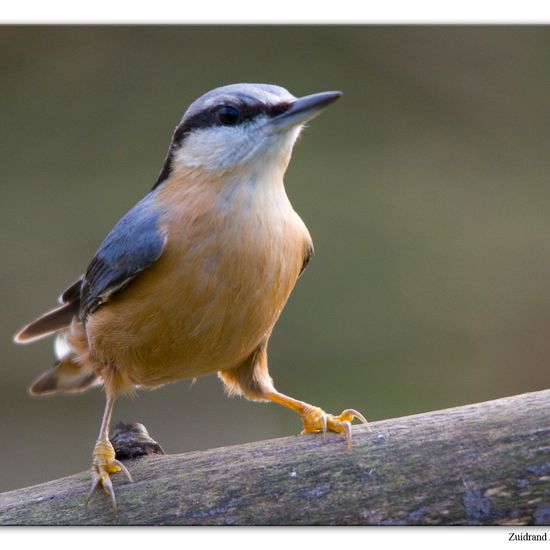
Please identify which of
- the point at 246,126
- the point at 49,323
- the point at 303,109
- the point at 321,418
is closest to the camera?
the point at 303,109

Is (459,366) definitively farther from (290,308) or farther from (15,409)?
(15,409)

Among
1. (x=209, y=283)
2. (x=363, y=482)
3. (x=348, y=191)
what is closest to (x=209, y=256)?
(x=209, y=283)

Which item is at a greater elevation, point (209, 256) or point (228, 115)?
point (228, 115)

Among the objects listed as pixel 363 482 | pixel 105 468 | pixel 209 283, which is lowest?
pixel 363 482

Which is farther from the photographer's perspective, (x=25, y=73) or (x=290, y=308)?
(x=290, y=308)

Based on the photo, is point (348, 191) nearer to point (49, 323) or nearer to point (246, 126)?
point (246, 126)

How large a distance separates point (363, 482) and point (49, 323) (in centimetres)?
145

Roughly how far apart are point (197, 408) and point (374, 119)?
1646mm

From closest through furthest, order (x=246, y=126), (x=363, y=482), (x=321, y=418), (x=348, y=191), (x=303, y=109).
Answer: (x=363, y=482)
(x=303, y=109)
(x=246, y=126)
(x=321, y=418)
(x=348, y=191)

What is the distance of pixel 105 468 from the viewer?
2.49m

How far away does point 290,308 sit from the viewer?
3926 mm

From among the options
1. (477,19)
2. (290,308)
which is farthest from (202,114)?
(290,308)

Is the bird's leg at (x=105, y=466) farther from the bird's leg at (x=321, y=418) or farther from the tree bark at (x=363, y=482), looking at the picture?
the bird's leg at (x=321, y=418)

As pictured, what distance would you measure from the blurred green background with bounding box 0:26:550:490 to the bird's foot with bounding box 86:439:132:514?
1.20m
